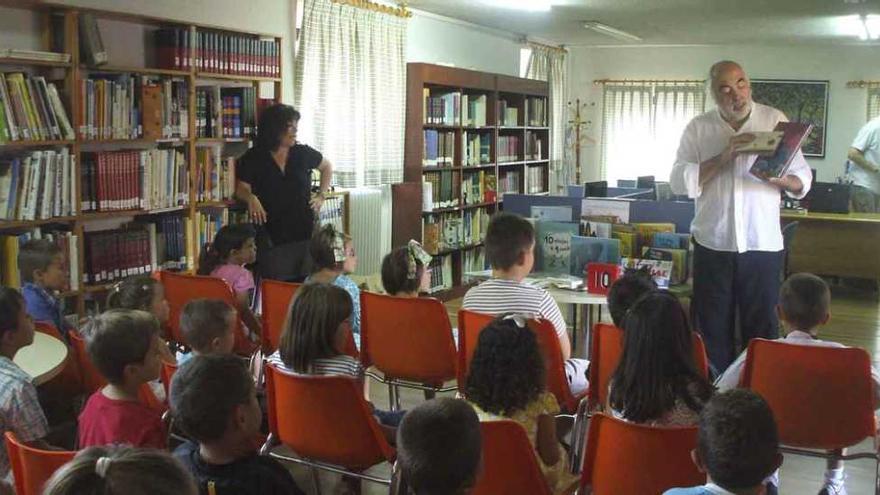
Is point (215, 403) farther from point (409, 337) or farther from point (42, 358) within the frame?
point (409, 337)

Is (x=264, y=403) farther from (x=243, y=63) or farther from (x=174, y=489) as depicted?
(x=243, y=63)

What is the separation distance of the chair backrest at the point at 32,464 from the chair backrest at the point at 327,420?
859 millimetres

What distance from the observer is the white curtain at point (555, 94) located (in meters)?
11.0

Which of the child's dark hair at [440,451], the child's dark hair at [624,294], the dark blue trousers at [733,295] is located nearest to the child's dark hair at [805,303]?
the child's dark hair at [624,294]

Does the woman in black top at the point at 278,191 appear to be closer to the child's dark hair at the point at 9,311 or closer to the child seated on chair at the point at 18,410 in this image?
the child's dark hair at the point at 9,311

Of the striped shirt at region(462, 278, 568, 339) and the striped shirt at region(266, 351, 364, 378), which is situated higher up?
the striped shirt at region(462, 278, 568, 339)

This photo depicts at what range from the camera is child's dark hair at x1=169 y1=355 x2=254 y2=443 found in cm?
198

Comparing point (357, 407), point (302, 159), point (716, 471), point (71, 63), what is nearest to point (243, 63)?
point (302, 159)

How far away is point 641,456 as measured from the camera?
2.21 meters

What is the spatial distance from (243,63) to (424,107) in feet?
7.85

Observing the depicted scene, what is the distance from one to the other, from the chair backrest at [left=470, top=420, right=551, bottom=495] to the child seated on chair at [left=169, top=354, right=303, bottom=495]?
0.50 meters

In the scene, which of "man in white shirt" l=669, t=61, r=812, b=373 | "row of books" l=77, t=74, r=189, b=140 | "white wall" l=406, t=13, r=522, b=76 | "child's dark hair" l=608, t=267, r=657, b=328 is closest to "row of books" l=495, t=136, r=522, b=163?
"white wall" l=406, t=13, r=522, b=76

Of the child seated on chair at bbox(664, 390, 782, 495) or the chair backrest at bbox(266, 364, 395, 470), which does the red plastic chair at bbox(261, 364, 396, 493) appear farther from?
the child seated on chair at bbox(664, 390, 782, 495)


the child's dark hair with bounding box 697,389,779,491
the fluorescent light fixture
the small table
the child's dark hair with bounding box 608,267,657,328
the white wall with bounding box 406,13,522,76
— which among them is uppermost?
the fluorescent light fixture
